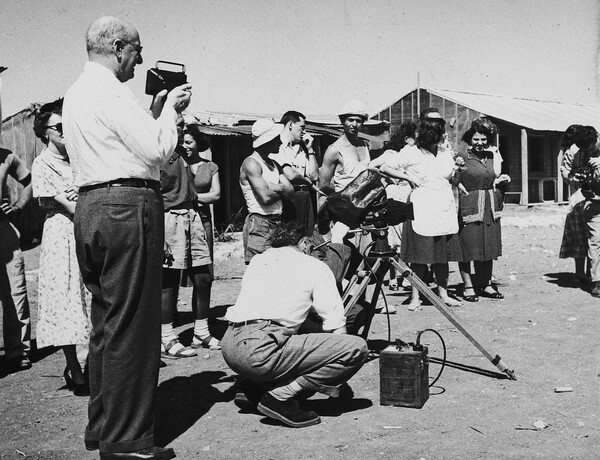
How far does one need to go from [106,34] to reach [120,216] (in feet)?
3.05

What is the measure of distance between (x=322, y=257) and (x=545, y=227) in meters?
13.8

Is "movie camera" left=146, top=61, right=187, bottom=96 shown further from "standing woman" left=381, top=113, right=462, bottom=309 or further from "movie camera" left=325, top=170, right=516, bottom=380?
"standing woman" left=381, top=113, right=462, bottom=309

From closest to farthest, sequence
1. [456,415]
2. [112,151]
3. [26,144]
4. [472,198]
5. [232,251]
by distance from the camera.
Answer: [112,151]
[456,415]
[472,198]
[232,251]
[26,144]

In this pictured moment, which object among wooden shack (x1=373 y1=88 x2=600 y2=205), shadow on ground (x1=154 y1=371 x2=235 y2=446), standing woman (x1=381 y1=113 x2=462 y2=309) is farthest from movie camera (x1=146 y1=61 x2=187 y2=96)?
wooden shack (x1=373 y1=88 x2=600 y2=205)

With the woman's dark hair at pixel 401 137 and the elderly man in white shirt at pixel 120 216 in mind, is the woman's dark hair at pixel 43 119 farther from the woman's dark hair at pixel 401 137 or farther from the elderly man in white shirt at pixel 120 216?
the woman's dark hair at pixel 401 137

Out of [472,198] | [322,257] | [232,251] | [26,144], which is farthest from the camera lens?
[26,144]

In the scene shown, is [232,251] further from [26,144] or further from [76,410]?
[76,410]

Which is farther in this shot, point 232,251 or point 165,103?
point 232,251

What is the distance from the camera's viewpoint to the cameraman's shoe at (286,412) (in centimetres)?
412

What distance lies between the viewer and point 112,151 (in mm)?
3566

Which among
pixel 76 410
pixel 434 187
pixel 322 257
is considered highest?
pixel 434 187

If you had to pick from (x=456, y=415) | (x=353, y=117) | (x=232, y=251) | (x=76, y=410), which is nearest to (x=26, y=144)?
(x=232, y=251)

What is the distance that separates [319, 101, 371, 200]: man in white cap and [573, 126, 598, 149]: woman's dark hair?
2960 mm

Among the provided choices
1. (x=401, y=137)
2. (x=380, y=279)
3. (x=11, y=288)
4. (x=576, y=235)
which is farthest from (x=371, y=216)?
(x=576, y=235)
